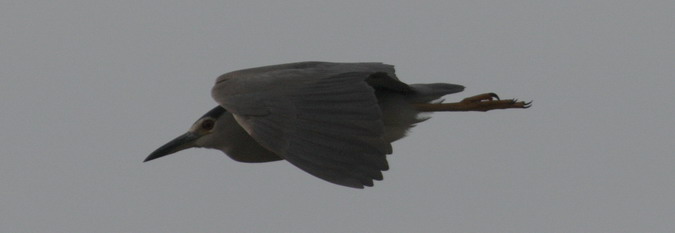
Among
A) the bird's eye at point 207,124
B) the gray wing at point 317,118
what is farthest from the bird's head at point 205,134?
the gray wing at point 317,118

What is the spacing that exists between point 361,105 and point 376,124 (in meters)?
0.22

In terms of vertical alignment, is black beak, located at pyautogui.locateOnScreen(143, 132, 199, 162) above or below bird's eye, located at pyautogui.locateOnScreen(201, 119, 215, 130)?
below

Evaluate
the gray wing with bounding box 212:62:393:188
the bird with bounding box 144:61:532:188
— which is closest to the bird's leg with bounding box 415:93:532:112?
the bird with bounding box 144:61:532:188

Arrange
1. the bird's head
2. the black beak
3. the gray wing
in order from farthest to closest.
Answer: the black beak < the bird's head < the gray wing

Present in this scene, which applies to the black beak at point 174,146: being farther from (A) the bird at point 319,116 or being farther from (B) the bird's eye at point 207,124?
(B) the bird's eye at point 207,124

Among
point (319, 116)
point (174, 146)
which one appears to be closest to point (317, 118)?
point (319, 116)

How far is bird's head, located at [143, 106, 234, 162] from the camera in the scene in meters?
12.0

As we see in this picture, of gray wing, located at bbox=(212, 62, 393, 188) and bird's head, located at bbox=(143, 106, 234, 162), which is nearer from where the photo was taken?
gray wing, located at bbox=(212, 62, 393, 188)

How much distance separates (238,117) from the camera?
10484mm

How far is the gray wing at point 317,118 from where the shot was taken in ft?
32.8

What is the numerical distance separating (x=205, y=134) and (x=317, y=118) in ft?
6.54

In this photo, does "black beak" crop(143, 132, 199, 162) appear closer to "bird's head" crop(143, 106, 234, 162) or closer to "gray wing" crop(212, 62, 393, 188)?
"bird's head" crop(143, 106, 234, 162)

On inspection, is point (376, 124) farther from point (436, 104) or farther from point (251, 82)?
point (436, 104)

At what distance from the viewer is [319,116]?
10406 millimetres
